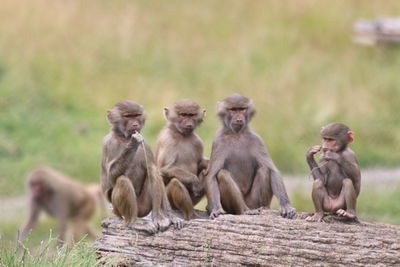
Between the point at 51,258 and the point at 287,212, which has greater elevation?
the point at 287,212

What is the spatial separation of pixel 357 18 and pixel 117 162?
15.4 metres

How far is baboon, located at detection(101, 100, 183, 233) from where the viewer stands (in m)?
8.44

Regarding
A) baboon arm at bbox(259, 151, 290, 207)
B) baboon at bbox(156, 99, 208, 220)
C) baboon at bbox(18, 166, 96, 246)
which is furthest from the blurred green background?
baboon at bbox(156, 99, 208, 220)

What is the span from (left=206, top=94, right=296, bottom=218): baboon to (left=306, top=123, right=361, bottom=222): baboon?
580 millimetres

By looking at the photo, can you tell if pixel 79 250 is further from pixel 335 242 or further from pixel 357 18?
pixel 357 18

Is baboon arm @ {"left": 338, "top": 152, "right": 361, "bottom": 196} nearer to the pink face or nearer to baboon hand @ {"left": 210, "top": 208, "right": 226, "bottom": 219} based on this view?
the pink face

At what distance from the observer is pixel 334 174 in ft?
27.4

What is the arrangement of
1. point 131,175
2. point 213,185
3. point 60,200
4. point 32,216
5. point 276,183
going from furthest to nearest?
1. point 60,200
2. point 32,216
3. point 276,183
4. point 213,185
5. point 131,175

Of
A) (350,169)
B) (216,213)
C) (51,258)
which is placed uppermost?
(350,169)

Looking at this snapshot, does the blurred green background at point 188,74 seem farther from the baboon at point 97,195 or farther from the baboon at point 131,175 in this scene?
the baboon at point 131,175

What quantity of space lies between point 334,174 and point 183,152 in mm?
1626

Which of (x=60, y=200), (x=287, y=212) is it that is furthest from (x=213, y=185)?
(x=60, y=200)

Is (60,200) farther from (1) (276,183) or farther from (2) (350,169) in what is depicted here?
(2) (350,169)

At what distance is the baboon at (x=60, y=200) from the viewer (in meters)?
15.1
